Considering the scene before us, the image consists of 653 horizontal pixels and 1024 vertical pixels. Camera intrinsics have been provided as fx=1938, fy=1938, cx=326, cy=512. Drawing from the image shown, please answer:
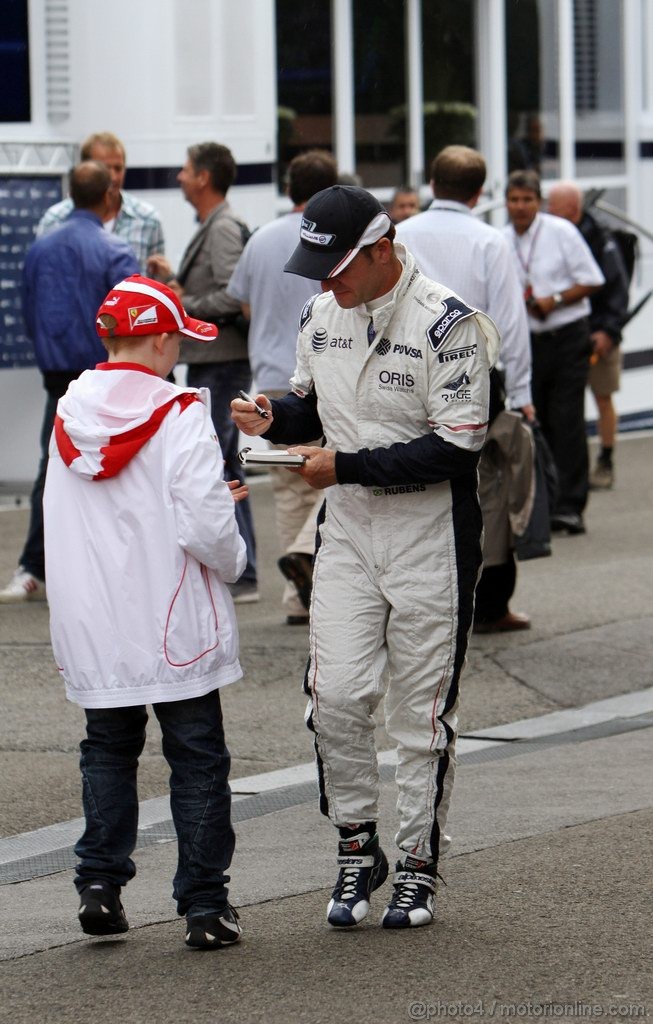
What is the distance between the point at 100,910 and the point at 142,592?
0.74 m

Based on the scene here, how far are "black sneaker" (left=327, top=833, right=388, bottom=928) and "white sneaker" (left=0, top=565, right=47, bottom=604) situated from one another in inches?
188

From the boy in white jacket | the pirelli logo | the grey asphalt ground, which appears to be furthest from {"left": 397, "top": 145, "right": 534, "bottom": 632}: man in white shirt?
the boy in white jacket

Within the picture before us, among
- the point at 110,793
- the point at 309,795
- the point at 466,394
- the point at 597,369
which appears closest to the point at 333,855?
the point at 309,795

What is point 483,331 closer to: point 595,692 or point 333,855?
point 333,855

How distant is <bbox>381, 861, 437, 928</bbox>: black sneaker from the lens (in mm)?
4629

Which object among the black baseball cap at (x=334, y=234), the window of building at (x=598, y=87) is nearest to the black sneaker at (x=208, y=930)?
the black baseball cap at (x=334, y=234)

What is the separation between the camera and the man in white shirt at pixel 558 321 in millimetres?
10977

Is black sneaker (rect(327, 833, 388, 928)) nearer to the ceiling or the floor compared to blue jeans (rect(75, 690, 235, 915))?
nearer to the floor

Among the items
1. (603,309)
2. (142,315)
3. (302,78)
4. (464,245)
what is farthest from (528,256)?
(142,315)

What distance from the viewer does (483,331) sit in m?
4.72

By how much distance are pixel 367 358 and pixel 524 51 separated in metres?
11.7

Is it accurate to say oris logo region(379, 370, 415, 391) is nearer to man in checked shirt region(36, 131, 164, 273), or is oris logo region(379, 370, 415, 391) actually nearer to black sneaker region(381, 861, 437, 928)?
black sneaker region(381, 861, 437, 928)

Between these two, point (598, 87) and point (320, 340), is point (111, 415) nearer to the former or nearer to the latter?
point (320, 340)

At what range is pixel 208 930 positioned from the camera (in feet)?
14.6
